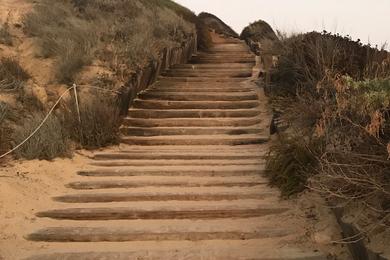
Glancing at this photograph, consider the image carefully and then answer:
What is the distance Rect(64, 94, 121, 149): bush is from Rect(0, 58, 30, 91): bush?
47.9 inches

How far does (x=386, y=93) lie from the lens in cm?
407

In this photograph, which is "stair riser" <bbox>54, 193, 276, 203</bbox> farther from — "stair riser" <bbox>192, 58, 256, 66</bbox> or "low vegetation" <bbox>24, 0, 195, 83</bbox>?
"stair riser" <bbox>192, 58, 256, 66</bbox>

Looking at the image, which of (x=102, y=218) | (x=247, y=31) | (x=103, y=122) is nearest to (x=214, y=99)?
(x=103, y=122)

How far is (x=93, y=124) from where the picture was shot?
27.6 feet

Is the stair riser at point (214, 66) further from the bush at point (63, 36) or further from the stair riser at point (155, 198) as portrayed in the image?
the stair riser at point (155, 198)

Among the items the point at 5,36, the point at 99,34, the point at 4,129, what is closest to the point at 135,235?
the point at 4,129

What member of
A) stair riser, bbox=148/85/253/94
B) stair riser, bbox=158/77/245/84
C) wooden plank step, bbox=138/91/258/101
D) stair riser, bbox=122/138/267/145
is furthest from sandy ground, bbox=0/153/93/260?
stair riser, bbox=158/77/245/84

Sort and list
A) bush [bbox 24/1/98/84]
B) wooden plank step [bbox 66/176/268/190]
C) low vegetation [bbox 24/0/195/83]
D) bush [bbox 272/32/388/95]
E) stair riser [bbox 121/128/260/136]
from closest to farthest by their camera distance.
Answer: wooden plank step [bbox 66/176/268/190]
bush [bbox 272/32/388/95]
stair riser [bbox 121/128/260/136]
bush [bbox 24/1/98/84]
low vegetation [bbox 24/0/195/83]

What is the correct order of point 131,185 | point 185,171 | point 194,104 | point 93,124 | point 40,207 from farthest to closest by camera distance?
point 194,104 < point 93,124 < point 185,171 < point 131,185 < point 40,207

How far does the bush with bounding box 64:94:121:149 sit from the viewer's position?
27.4ft

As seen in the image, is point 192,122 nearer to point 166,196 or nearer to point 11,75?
point 11,75

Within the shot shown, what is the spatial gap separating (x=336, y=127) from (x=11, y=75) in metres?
6.45

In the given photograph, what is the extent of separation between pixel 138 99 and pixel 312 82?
4.19m

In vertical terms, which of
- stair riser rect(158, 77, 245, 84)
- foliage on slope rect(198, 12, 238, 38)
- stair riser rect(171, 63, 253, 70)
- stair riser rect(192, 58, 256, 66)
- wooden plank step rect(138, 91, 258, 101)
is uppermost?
foliage on slope rect(198, 12, 238, 38)
